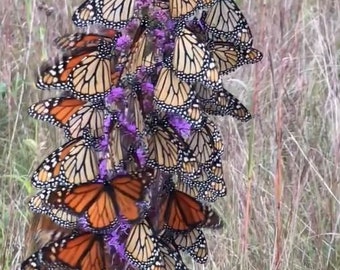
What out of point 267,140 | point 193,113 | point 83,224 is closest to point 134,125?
point 193,113

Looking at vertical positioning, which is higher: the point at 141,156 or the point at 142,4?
the point at 142,4

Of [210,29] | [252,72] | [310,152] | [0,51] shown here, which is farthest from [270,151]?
[210,29]

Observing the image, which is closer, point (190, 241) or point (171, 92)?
point (171, 92)

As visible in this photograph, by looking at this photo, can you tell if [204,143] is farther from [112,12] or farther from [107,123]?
[112,12]

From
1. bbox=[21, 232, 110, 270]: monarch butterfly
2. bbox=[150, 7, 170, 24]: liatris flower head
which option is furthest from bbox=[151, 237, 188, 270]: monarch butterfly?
bbox=[150, 7, 170, 24]: liatris flower head

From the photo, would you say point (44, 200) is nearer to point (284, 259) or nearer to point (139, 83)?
point (139, 83)

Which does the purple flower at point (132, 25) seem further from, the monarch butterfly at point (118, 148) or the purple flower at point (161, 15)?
the monarch butterfly at point (118, 148)

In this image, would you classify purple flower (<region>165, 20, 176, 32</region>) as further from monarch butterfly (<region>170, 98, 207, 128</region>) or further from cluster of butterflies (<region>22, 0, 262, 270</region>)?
monarch butterfly (<region>170, 98, 207, 128</region>)

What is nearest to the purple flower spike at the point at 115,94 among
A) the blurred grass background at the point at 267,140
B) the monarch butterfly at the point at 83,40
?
the monarch butterfly at the point at 83,40
